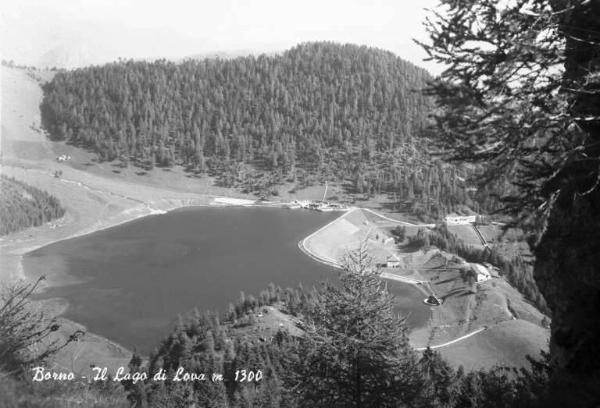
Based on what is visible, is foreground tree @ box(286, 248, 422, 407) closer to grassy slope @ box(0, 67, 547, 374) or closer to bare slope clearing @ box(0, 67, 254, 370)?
grassy slope @ box(0, 67, 547, 374)

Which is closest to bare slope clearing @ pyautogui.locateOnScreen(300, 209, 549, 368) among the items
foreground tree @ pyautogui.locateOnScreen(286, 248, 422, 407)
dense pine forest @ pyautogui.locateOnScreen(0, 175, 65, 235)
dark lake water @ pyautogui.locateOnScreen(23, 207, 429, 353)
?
dark lake water @ pyautogui.locateOnScreen(23, 207, 429, 353)

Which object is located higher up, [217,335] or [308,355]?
[308,355]

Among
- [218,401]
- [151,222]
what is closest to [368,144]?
[151,222]

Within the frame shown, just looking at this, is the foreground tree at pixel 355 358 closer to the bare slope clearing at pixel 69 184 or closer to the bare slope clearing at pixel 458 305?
the bare slope clearing at pixel 458 305

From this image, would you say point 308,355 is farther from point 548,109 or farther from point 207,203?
point 207,203

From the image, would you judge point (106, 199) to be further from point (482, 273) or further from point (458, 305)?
point (458, 305)

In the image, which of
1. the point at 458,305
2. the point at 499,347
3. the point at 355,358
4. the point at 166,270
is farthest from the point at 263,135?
the point at 355,358

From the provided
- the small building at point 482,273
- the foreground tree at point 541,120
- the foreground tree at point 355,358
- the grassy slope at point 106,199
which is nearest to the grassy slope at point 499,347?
the grassy slope at point 106,199
